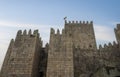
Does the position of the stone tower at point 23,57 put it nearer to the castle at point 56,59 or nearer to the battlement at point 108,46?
the castle at point 56,59

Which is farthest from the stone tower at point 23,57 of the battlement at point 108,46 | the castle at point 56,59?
the battlement at point 108,46

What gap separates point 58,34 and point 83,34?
59.0ft

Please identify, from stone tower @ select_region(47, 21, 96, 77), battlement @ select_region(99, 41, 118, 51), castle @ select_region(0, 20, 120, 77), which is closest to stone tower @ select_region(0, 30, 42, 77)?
castle @ select_region(0, 20, 120, 77)

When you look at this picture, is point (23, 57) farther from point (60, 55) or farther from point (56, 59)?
point (60, 55)

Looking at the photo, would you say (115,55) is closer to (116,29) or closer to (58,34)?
(116,29)

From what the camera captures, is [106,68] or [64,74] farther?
[106,68]

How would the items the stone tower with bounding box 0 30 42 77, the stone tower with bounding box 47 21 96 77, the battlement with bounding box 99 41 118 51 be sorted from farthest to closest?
the battlement with bounding box 99 41 118 51 → the stone tower with bounding box 0 30 42 77 → the stone tower with bounding box 47 21 96 77

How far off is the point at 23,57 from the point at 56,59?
367cm

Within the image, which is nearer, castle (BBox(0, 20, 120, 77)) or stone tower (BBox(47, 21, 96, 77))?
stone tower (BBox(47, 21, 96, 77))

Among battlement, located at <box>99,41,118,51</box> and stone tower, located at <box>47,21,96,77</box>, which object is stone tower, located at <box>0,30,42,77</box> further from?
battlement, located at <box>99,41,118,51</box>

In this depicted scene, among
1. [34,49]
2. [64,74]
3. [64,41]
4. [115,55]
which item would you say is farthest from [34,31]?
[115,55]

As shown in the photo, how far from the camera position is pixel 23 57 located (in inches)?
675

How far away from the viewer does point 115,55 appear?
22.5 metres

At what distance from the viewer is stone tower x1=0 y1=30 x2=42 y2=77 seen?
53.5 ft
